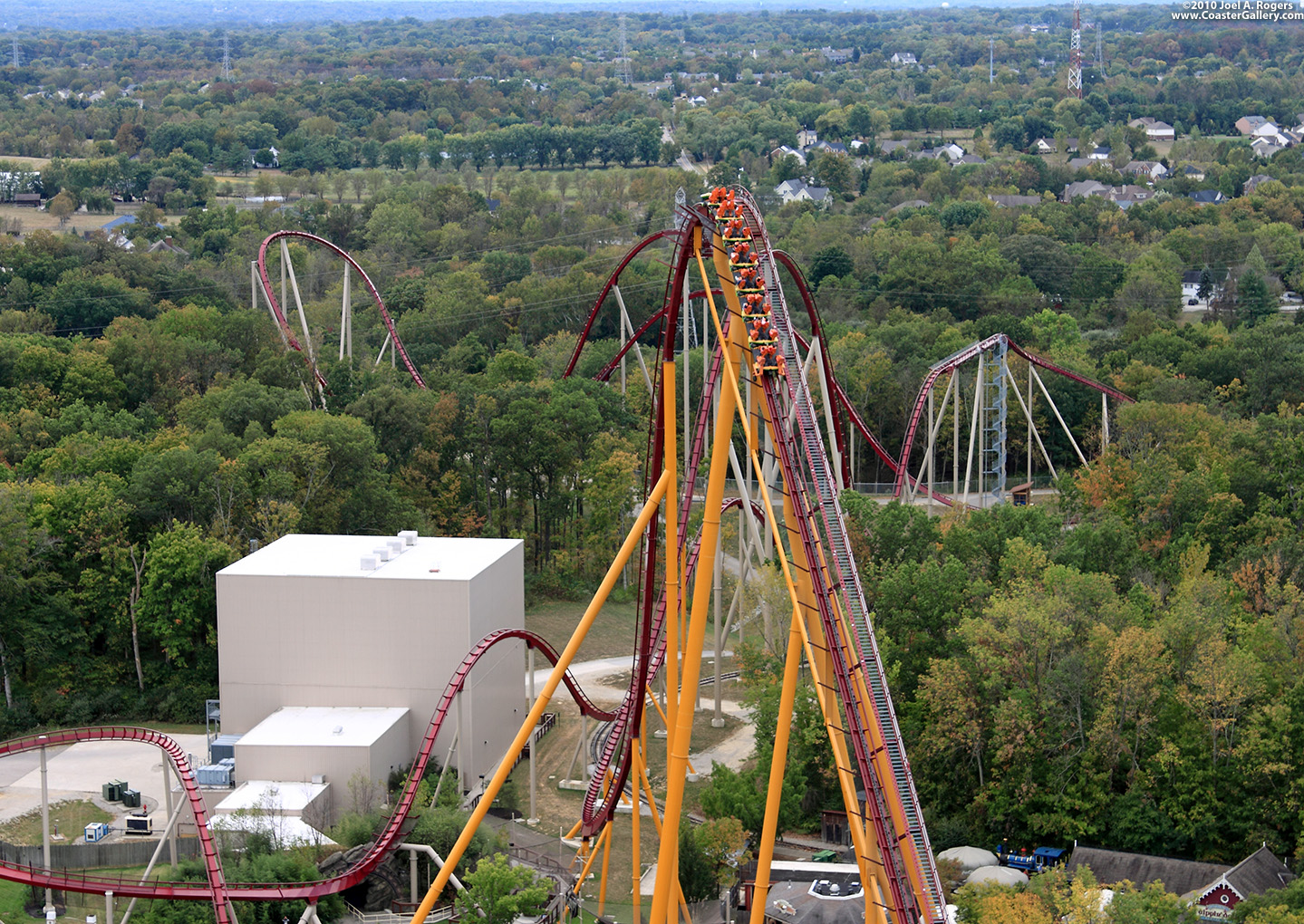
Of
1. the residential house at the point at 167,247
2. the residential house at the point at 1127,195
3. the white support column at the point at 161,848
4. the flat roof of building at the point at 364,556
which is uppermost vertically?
the residential house at the point at 1127,195

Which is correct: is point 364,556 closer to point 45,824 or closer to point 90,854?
point 90,854

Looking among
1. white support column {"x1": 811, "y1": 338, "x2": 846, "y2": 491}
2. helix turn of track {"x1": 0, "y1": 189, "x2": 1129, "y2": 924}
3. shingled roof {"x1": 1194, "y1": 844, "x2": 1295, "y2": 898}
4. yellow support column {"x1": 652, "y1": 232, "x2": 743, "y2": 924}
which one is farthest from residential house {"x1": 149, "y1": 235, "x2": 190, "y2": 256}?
shingled roof {"x1": 1194, "y1": 844, "x2": 1295, "y2": 898}

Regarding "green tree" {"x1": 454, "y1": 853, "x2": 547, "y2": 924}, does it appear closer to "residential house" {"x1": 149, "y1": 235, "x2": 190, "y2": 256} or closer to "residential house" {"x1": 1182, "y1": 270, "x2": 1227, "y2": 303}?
"residential house" {"x1": 1182, "y1": 270, "x2": 1227, "y2": 303}

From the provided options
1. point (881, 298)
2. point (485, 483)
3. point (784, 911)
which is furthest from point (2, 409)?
point (881, 298)

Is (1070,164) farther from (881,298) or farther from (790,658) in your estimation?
(790,658)

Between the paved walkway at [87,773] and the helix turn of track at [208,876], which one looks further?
the paved walkway at [87,773]

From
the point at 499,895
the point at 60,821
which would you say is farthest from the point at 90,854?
→ the point at 499,895

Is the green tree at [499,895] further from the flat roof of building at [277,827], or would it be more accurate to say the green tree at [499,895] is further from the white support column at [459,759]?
the white support column at [459,759]

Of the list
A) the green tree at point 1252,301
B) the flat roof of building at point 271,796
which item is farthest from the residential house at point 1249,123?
the flat roof of building at point 271,796
